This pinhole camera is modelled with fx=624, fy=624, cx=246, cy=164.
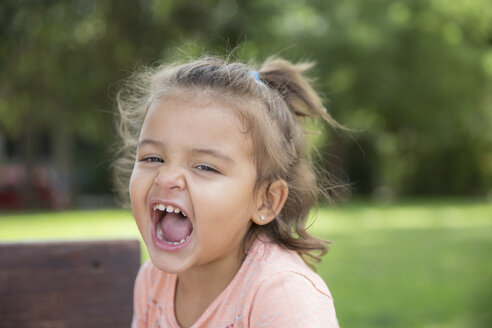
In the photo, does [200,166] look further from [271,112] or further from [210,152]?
[271,112]

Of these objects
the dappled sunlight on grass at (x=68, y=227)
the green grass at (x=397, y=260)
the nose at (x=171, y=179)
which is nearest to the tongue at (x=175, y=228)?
the nose at (x=171, y=179)

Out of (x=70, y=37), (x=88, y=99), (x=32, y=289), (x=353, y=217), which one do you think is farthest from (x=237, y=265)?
(x=88, y=99)

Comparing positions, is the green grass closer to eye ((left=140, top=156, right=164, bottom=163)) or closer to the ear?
the ear

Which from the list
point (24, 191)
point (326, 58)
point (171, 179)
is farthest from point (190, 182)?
point (326, 58)

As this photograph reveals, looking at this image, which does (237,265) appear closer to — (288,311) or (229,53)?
(288,311)

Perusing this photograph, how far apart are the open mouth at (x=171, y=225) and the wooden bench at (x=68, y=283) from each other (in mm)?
419

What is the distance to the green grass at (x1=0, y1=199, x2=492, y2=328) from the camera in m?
4.90

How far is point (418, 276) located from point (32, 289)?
510cm

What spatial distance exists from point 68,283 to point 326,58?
58.4 feet

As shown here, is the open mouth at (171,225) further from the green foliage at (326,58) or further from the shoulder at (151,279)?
the green foliage at (326,58)

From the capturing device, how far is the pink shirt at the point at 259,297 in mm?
1646

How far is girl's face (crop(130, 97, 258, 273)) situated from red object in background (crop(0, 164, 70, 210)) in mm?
16332

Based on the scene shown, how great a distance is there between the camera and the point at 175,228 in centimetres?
178

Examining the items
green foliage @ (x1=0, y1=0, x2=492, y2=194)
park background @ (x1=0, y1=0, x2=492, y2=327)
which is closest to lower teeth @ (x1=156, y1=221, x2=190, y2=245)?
park background @ (x1=0, y1=0, x2=492, y2=327)
